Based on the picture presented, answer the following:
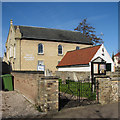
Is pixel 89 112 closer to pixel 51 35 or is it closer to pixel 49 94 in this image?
pixel 49 94

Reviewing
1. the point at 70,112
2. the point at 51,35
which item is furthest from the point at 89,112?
the point at 51,35

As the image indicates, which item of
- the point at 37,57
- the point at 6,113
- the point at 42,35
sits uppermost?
the point at 42,35

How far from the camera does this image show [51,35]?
32.6 metres

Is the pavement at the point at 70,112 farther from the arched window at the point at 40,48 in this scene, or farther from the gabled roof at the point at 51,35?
the arched window at the point at 40,48

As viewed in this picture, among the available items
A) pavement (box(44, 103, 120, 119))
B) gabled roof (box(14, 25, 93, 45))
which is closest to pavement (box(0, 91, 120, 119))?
pavement (box(44, 103, 120, 119))

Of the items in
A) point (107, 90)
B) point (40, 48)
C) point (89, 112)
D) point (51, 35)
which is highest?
point (51, 35)

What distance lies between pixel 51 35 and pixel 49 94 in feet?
87.3

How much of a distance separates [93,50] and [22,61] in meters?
12.8

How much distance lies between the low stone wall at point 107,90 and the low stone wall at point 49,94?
2.66m

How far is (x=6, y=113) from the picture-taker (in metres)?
6.84

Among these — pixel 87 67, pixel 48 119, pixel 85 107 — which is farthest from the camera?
pixel 87 67

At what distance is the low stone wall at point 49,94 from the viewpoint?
267 inches

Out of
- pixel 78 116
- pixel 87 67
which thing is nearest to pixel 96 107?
pixel 78 116

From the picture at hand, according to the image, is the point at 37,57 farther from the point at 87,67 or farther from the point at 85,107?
the point at 85,107
